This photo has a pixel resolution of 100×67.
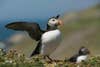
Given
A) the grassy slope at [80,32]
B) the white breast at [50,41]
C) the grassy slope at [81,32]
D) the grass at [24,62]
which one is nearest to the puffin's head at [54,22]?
the white breast at [50,41]

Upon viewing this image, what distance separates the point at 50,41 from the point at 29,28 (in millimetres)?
325

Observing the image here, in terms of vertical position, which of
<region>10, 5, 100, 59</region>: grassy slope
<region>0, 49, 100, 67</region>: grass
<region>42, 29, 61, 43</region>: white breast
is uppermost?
<region>42, 29, 61, 43</region>: white breast

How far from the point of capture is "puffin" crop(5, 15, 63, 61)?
8117 mm

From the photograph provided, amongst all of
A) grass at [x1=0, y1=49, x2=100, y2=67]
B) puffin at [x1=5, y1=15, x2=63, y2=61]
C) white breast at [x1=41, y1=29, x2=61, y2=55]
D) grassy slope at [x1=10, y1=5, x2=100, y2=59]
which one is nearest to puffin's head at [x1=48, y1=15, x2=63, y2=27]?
puffin at [x1=5, y1=15, x2=63, y2=61]

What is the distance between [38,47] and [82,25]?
100 feet

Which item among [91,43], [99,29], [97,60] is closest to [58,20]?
[97,60]

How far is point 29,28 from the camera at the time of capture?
819 cm

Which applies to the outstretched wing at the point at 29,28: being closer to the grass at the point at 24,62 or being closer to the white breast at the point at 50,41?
the white breast at the point at 50,41

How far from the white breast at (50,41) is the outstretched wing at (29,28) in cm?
11

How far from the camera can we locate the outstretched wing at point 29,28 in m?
7.88

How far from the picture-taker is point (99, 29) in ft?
111

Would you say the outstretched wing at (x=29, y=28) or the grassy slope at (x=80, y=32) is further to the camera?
the grassy slope at (x=80, y=32)

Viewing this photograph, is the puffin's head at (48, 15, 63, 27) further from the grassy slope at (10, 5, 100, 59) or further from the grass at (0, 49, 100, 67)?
the grassy slope at (10, 5, 100, 59)

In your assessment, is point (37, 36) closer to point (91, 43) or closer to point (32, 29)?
point (32, 29)
